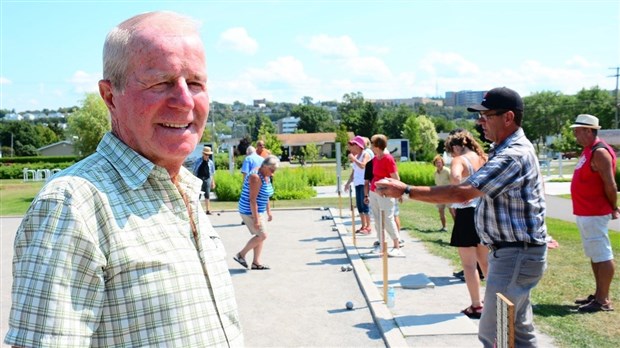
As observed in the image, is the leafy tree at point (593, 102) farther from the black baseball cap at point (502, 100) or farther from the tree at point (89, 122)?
the black baseball cap at point (502, 100)

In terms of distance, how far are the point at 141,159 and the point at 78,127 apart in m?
37.8

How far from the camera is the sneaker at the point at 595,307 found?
673 cm

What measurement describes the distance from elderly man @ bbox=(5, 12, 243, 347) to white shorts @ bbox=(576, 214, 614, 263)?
605 cm

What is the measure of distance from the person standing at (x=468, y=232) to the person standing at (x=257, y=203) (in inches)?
135

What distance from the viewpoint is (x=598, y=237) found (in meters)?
6.87

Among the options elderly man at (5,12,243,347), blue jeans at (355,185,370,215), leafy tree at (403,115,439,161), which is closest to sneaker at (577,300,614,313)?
elderly man at (5,12,243,347)

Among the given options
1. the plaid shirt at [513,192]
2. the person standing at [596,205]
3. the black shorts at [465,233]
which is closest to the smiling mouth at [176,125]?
the plaid shirt at [513,192]

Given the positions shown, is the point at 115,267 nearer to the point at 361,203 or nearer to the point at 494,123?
the point at 494,123

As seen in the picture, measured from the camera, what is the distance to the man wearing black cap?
413 cm

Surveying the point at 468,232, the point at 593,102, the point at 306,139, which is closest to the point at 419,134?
the point at 306,139

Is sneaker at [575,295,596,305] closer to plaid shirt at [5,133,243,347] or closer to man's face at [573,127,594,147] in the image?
man's face at [573,127,594,147]

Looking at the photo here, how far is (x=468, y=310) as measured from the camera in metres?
6.84

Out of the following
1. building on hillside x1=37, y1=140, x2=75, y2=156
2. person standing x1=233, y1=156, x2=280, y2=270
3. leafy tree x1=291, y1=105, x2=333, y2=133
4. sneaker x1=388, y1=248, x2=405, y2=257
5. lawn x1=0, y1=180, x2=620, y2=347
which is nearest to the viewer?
lawn x1=0, y1=180, x2=620, y2=347

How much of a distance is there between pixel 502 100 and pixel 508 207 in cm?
79
